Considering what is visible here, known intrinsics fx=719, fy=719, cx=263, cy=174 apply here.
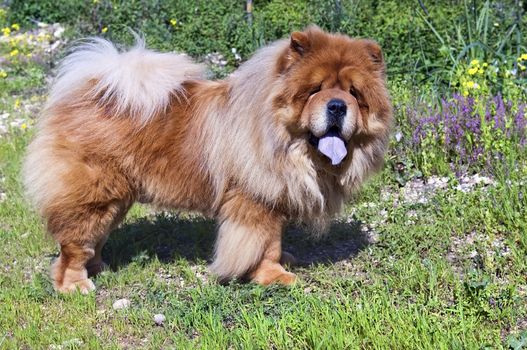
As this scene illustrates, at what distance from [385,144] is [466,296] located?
1.02 metres

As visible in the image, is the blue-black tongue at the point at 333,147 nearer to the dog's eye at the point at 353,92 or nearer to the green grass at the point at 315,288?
the dog's eye at the point at 353,92

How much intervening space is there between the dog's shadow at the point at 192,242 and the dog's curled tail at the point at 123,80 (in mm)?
1099

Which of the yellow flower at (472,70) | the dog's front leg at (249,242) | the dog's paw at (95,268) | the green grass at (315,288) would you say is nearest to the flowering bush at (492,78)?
the yellow flower at (472,70)

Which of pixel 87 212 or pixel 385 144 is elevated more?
pixel 385 144

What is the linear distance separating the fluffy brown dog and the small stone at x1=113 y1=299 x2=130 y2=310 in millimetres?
260

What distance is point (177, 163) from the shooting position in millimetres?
4309

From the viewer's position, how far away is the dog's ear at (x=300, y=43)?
3.88 m

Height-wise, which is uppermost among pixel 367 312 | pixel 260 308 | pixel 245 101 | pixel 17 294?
pixel 245 101

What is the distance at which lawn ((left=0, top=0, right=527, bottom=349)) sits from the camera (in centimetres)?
351

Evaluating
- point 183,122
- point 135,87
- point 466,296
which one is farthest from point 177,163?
point 466,296

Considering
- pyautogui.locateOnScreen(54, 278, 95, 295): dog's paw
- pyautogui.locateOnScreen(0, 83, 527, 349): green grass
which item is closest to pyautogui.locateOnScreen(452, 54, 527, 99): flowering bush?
pyautogui.locateOnScreen(0, 83, 527, 349): green grass

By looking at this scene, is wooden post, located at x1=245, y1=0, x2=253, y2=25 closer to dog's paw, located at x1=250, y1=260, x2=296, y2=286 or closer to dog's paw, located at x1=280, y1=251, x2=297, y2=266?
dog's paw, located at x1=280, y1=251, x2=297, y2=266

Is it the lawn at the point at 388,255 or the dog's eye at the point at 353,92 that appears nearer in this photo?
the lawn at the point at 388,255

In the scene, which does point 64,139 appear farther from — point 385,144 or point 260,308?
point 385,144
